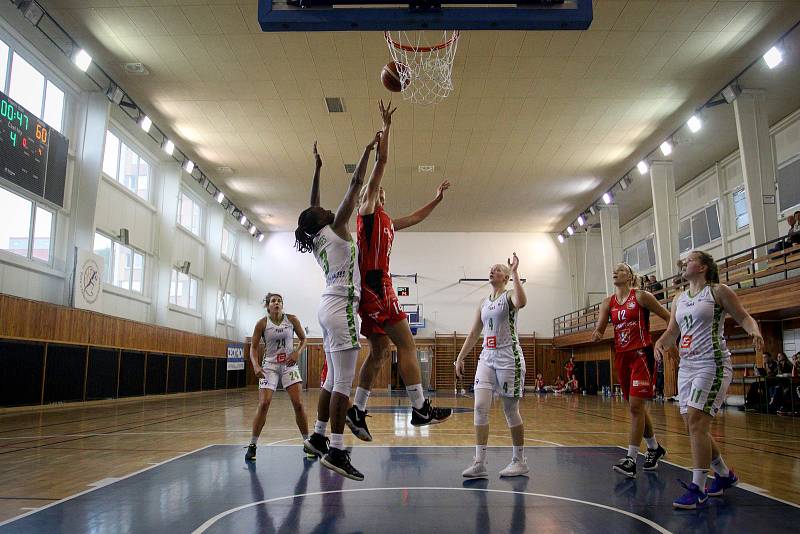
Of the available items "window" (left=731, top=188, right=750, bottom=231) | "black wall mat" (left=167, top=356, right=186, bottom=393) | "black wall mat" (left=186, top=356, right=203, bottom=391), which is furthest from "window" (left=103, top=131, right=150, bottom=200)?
"window" (left=731, top=188, right=750, bottom=231)

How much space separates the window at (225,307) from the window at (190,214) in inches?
115

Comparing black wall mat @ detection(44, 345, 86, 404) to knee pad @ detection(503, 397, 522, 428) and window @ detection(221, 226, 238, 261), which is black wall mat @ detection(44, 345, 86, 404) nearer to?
knee pad @ detection(503, 397, 522, 428)

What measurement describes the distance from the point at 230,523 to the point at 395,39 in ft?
33.9

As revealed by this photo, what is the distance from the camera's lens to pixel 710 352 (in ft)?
14.4

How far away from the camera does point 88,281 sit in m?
14.2

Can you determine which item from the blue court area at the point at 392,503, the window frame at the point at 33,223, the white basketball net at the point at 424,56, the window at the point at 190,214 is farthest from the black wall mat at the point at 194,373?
the blue court area at the point at 392,503

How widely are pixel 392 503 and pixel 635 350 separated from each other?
2.83m

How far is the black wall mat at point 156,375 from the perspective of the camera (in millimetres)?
17438

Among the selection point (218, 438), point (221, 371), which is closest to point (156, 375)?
point (221, 371)

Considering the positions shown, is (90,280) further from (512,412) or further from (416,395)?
(416,395)

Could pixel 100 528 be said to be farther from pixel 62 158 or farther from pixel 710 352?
pixel 62 158

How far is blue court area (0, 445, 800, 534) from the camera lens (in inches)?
136

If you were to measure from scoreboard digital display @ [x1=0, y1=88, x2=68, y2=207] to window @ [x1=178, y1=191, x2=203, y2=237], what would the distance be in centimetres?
765

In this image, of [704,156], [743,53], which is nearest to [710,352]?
[743,53]
